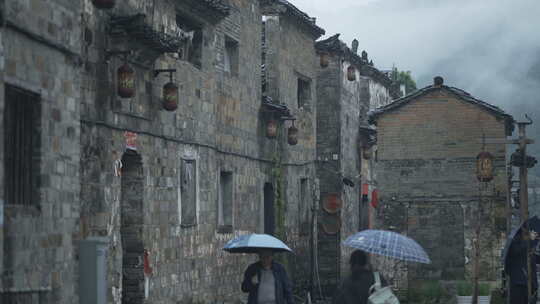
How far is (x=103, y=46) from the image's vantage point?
13969 millimetres

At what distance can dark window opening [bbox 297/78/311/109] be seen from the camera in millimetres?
27859

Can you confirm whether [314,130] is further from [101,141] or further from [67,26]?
[67,26]

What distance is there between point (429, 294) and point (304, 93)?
23.7 feet

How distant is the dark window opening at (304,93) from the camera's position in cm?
2786

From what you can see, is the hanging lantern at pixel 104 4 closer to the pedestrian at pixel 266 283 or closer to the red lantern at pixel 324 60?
the pedestrian at pixel 266 283

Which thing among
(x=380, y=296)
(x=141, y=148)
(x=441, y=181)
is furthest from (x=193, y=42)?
(x=441, y=181)

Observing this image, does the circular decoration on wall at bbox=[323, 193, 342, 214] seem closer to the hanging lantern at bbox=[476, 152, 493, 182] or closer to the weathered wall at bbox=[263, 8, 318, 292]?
the weathered wall at bbox=[263, 8, 318, 292]

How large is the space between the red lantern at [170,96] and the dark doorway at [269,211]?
334 inches

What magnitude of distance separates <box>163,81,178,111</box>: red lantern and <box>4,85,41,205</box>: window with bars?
4.86 metres

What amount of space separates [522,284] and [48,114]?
746cm

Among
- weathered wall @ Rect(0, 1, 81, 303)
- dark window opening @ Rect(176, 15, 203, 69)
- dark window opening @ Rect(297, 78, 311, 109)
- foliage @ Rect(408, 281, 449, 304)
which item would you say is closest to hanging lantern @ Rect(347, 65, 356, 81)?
dark window opening @ Rect(297, 78, 311, 109)

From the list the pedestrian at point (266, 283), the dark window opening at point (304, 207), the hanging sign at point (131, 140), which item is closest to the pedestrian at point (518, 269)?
the pedestrian at point (266, 283)

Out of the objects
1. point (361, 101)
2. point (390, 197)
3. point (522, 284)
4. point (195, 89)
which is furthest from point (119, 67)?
point (361, 101)

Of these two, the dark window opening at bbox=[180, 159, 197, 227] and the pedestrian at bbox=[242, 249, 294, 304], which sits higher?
the dark window opening at bbox=[180, 159, 197, 227]
